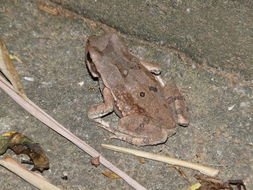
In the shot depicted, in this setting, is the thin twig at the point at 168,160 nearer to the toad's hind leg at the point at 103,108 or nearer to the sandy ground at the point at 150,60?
the sandy ground at the point at 150,60

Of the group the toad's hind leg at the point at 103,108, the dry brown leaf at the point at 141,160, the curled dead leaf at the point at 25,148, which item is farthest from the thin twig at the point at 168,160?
the curled dead leaf at the point at 25,148

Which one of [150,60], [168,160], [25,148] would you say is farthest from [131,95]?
[25,148]

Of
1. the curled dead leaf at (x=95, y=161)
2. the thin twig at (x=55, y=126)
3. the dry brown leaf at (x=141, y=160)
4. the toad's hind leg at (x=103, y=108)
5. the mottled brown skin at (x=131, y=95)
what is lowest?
the curled dead leaf at (x=95, y=161)

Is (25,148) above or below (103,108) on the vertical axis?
below

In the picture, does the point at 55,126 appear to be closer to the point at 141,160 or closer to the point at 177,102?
the point at 141,160

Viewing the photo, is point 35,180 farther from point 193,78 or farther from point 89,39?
point 193,78

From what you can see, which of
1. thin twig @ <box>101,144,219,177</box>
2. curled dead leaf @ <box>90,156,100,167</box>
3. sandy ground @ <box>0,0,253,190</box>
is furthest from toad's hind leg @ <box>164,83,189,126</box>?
curled dead leaf @ <box>90,156,100,167</box>
